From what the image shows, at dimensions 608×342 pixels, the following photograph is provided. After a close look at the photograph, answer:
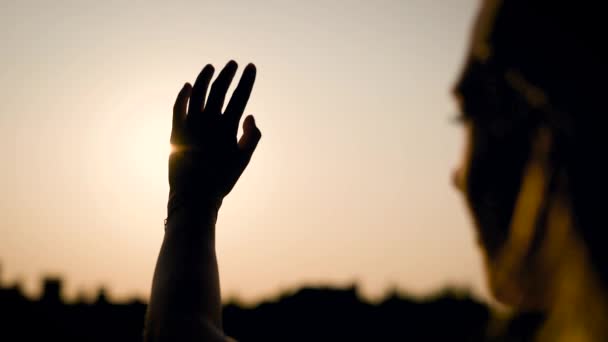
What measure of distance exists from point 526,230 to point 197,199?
802mm

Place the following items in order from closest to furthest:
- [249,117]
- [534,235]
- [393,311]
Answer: [534,235] → [249,117] → [393,311]

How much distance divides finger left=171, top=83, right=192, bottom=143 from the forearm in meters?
0.27

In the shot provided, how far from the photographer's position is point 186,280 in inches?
49.0

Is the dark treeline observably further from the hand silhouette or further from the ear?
the ear

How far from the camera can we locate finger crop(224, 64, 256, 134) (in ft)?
5.22

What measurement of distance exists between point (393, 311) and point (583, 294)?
1049 inches

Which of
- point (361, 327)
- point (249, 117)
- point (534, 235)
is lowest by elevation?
point (361, 327)

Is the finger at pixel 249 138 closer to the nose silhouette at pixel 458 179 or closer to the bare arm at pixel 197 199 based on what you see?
the bare arm at pixel 197 199

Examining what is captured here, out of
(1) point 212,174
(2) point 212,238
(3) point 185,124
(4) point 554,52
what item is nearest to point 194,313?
(2) point 212,238

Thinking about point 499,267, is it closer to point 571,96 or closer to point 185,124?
point 571,96

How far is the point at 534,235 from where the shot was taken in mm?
1001

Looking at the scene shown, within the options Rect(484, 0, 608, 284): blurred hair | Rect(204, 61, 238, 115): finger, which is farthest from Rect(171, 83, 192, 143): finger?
Rect(484, 0, 608, 284): blurred hair

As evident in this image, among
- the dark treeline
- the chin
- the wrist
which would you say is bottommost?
the dark treeline

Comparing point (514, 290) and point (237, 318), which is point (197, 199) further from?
point (237, 318)
